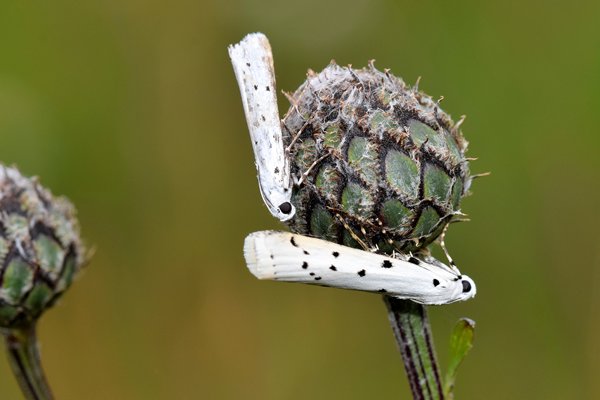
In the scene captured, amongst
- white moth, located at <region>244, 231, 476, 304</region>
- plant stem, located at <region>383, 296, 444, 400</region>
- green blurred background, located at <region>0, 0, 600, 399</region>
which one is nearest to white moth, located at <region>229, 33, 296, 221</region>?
white moth, located at <region>244, 231, 476, 304</region>

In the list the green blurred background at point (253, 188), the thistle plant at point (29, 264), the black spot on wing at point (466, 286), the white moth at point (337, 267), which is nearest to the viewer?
the white moth at point (337, 267)

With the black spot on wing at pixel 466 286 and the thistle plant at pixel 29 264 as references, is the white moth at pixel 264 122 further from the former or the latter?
the thistle plant at pixel 29 264

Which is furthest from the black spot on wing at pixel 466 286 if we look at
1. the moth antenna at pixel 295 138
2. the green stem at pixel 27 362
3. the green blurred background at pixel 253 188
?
the green blurred background at pixel 253 188

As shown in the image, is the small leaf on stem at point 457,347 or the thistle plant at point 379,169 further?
the small leaf on stem at point 457,347

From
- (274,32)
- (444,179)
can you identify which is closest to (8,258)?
(444,179)

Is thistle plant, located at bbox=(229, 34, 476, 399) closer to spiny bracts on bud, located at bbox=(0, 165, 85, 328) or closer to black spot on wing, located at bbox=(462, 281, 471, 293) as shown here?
black spot on wing, located at bbox=(462, 281, 471, 293)

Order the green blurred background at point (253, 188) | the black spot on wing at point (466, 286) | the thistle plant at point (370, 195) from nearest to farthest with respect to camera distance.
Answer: the thistle plant at point (370, 195) → the black spot on wing at point (466, 286) → the green blurred background at point (253, 188)

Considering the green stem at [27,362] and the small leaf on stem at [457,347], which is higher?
the green stem at [27,362]
